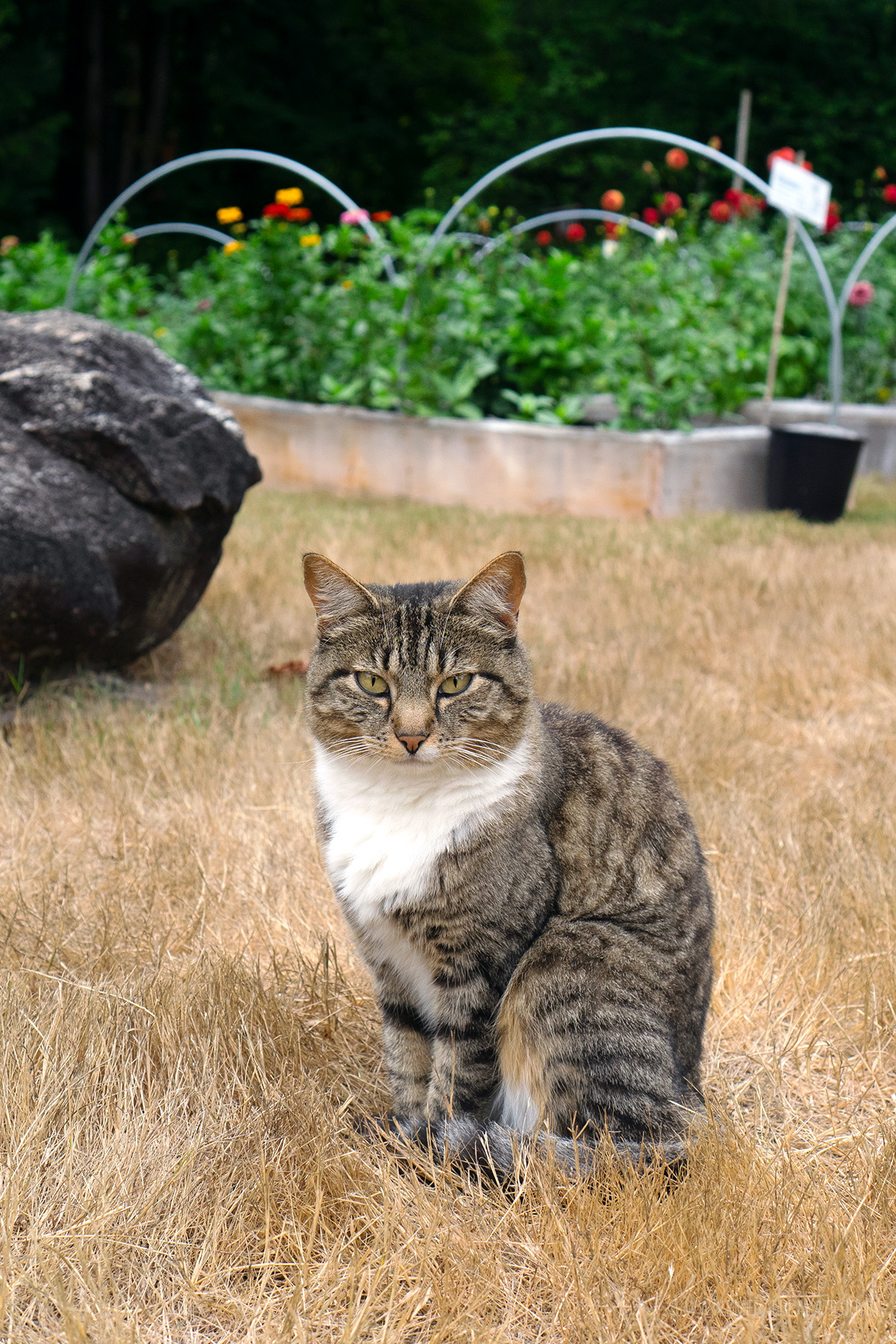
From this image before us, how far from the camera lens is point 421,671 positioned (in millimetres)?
1915

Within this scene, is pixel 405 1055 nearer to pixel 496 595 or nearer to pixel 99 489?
pixel 496 595

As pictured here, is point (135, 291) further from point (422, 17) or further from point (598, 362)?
point (422, 17)

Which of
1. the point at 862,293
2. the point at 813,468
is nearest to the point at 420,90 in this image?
the point at 862,293

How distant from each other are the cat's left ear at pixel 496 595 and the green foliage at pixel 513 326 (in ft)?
17.5

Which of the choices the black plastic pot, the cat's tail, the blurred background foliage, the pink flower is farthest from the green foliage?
the blurred background foliage

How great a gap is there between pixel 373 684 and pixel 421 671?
0.09 m

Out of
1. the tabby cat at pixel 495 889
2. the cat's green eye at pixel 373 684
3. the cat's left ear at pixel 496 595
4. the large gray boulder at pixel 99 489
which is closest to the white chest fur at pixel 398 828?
the tabby cat at pixel 495 889

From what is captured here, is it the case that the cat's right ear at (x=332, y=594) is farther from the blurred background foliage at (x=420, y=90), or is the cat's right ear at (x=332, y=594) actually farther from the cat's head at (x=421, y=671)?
the blurred background foliage at (x=420, y=90)

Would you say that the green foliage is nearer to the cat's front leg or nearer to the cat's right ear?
the cat's right ear

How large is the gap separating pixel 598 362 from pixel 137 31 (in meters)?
15.9

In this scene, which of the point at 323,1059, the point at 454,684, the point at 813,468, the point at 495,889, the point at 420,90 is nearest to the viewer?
the point at 495,889

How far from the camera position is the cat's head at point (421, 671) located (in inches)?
73.3

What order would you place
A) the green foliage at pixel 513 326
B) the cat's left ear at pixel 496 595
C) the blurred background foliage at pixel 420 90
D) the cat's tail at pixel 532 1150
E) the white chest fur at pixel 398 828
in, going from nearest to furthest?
the cat's tail at pixel 532 1150 < the white chest fur at pixel 398 828 < the cat's left ear at pixel 496 595 < the green foliage at pixel 513 326 < the blurred background foliage at pixel 420 90

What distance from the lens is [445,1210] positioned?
5.46ft
